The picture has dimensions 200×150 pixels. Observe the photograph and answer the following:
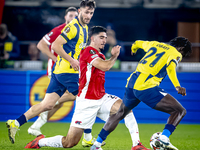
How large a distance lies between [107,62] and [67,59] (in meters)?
0.99

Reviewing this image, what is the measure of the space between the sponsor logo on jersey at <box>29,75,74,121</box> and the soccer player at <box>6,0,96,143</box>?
3.03 meters

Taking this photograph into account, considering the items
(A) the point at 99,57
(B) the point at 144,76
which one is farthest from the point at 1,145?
(B) the point at 144,76

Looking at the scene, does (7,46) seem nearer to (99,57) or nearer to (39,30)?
(39,30)

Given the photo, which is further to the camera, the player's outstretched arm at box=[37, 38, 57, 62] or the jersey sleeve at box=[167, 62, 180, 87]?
the player's outstretched arm at box=[37, 38, 57, 62]

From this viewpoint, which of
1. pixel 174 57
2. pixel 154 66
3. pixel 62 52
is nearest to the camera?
pixel 174 57

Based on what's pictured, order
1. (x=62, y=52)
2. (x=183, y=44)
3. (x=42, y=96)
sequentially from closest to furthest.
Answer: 1. (x=183, y=44)
2. (x=62, y=52)
3. (x=42, y=96)

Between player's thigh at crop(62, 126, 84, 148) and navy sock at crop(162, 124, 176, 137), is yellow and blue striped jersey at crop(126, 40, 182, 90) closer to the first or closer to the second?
navy sock at crop(162, 124, 176, 137)

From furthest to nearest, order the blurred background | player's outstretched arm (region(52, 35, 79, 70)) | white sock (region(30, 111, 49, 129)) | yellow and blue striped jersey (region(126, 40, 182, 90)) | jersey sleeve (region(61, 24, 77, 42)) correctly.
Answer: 1. the blurred background
2. white sock (region(30, 111, 49, 129))
3. jersey sleeve (region(61, 24, 77, 42))
4. player's outstretched arm (region(52, 35, 79, 70))
5. yellow and blue striped jersey (region(126, 40, 182, 90))

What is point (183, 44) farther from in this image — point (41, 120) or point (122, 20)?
point (122, 20)

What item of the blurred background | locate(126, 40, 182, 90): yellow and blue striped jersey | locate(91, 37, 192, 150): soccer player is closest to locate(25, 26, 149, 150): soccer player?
locate(91, 37, 192, 150): soccer player

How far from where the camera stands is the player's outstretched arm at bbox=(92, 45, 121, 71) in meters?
3.96

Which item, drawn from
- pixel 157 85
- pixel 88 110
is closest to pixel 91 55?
pixel 88 110

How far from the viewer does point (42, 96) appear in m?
8.07

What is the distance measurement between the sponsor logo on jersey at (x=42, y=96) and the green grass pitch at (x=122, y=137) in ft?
1.08
